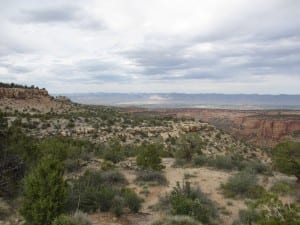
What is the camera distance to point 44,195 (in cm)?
1140

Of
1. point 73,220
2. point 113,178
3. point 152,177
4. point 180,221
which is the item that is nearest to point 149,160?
point 152,177

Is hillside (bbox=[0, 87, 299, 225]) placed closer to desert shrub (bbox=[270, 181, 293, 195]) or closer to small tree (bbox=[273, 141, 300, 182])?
desert shrub (bbox=[270, 181, 293, 195])

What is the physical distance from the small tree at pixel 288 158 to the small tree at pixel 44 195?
11.9 metres

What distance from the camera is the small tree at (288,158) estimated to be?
19.3 metres

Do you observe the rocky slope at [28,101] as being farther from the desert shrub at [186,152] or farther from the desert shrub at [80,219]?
the desert shrub at [80,219]

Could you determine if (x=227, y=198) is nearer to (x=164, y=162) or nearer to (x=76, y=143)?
(x=164, y=162)

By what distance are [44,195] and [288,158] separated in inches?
511

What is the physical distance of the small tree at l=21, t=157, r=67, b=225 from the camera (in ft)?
36.2

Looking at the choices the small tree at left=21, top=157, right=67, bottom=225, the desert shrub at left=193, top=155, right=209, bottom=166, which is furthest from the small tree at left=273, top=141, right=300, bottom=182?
the small tree at left=21, top=157, right=67, bottom=225

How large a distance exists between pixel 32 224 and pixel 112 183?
7.14 meters

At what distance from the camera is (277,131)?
270 feet

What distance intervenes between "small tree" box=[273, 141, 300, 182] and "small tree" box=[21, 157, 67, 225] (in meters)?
11.9

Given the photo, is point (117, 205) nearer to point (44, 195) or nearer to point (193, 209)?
point (193, 209)

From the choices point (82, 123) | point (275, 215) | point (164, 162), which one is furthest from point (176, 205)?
point (82, 123)
